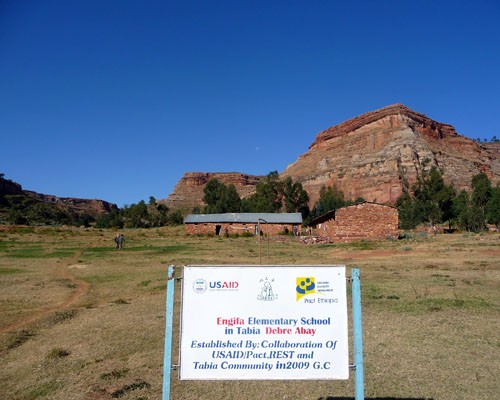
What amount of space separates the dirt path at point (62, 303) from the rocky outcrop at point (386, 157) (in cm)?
9575

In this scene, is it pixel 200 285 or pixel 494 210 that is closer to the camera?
pixel 200 285

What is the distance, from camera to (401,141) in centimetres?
12206

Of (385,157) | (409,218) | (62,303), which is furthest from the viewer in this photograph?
(385,157)

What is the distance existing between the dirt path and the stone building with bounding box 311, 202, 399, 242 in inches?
1074

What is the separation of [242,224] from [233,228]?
1.42 meters

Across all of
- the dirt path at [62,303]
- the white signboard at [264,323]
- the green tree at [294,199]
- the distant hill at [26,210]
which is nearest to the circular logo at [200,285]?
the white signboard at [264,323]

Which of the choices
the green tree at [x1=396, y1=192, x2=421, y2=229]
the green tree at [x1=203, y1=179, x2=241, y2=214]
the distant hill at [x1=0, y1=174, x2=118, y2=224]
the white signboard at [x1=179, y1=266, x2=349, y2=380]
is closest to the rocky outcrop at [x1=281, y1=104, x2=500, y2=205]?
the green tree at [x1=396, y1=192, x2=421, y2=229]

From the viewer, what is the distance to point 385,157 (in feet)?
383

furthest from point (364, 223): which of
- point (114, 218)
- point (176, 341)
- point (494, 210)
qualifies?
point (114, 218)

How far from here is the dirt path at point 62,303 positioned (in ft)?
32.8

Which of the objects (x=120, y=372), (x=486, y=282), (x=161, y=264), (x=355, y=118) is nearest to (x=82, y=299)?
(x=120, y=372)

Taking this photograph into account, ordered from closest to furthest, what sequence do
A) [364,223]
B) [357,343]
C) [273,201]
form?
[357,343] < [364,223] < [273,201]

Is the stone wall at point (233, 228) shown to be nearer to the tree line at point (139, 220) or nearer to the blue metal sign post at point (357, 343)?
the tree line at point (139, 220)

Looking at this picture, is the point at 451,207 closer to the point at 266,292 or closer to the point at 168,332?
the point at 266,292
